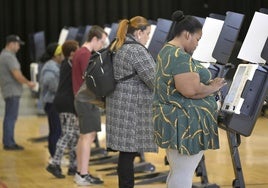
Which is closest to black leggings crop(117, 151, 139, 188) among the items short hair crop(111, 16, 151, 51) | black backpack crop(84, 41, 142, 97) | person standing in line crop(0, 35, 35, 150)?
black backpack crop(84, 41, 142, 97)

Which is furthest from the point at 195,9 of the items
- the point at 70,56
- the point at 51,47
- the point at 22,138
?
the point at 70,56

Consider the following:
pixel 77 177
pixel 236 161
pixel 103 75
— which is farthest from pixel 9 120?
pixel 236 161

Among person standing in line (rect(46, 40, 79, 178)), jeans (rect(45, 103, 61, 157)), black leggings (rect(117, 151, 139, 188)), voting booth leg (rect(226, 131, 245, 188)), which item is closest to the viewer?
black leggings (rect(117, 151, 139, 188))

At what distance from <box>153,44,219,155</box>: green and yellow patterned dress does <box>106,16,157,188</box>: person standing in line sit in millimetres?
748

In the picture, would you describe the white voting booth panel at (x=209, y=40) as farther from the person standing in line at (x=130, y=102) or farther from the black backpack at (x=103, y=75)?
the black backpack at (x=103, y=75)

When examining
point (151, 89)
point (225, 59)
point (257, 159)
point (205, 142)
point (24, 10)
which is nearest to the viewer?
point (205, 142)

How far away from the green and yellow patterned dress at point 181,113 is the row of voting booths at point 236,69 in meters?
0.31

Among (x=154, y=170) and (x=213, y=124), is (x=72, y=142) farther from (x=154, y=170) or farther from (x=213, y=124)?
(x=213, y=124)

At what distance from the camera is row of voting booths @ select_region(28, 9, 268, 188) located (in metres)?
4.74

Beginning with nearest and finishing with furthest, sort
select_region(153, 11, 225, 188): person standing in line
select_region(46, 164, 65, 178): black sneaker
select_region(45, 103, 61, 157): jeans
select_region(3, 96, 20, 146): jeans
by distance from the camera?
select_region(153, 11, 225, 188): person standing in line
select_region(46, 164, 65, 178): black sneaker
select_region(45, 103, 61, 157): jeans
select_region(3, 96, 20, 146): jeans

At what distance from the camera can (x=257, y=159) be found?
26.7 ft

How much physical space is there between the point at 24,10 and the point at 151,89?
39.9 ft

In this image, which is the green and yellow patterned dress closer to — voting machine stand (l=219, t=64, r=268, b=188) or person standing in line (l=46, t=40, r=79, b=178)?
voting machine stand (l=219, t=64, r=268, b=188)

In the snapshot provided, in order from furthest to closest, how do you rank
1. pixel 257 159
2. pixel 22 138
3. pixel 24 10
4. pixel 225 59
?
1. pixel 24 10
2. pixel 22 138
3. pixel 257 159
4. pixel 225 59
